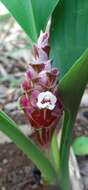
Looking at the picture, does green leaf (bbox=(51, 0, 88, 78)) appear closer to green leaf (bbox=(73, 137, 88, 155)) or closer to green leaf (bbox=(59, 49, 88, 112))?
green leaf (bbox=(59, 49, 88, 112))

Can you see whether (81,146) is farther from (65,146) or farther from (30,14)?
(30,14)

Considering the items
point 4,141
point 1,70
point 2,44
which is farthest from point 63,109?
point 2,44

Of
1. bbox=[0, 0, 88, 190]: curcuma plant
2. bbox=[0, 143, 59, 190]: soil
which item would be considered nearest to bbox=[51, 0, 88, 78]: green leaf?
bbox=[0, 0, 88, 190]: curcuma plant

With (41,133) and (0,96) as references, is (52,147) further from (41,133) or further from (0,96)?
(0,96)

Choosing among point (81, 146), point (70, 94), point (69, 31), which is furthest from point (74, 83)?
point (81, 146)

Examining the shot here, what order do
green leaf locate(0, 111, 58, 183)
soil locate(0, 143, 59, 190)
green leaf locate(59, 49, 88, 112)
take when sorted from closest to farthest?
green leaf locate(59, 49, 88, 112) → green leaf locate(0, 111, 58, 183) → soil locate(0, 143, 59, 190)

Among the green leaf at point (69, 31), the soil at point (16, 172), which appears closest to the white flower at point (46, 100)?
the green leaf at point (69, 31)

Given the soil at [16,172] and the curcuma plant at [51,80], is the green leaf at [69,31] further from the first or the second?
the soil at [16,172]
